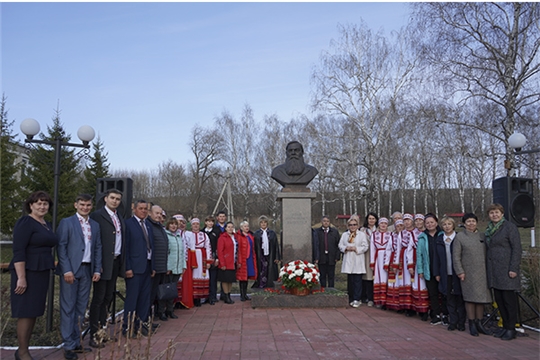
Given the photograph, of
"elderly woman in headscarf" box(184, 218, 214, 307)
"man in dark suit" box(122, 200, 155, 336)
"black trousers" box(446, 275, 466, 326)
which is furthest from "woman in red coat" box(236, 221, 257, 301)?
"black trousers" box(446, 275, 466, 326)

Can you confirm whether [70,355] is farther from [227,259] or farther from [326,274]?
[326,274]

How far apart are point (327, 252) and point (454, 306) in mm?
3970

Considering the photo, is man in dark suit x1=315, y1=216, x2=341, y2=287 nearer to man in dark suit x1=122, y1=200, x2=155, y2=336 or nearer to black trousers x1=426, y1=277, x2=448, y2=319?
black trousers x1=426, y1=277, x2=448, y2=319

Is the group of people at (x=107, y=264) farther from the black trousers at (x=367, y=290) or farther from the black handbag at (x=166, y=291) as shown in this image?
the black trousers at (x=367, y=290)

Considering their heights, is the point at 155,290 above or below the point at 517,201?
below

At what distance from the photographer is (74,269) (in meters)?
5.52

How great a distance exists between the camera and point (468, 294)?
22.4ft

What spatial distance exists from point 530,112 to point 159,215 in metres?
17.0

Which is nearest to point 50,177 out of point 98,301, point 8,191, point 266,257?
point 8,191

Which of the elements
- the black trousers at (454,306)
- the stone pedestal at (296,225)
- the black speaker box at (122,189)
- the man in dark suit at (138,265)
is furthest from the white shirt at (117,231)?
the black trousers at (454,306)

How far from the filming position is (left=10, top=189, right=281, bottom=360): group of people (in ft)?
16.4


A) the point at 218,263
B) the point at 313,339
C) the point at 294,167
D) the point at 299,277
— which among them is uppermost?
the point at 294,167

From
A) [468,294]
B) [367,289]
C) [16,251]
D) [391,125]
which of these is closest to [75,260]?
[16,251]

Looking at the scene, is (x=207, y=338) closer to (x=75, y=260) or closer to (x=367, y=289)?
(x=75, y=260)
